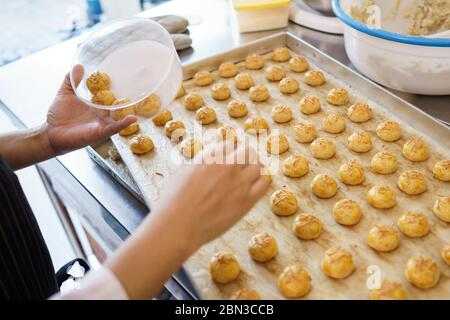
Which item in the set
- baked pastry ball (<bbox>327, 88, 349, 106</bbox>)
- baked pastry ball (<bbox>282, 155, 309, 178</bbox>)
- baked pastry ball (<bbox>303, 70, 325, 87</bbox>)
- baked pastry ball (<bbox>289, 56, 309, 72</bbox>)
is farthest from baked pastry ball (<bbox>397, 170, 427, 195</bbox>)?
baked pastry ball (<bbox>289, 56, 309, 72</bbox>)

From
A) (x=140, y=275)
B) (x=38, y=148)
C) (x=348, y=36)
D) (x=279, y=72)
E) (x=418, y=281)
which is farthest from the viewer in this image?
(x=279, y=72)

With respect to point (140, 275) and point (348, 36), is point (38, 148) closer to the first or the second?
point (140, 275)

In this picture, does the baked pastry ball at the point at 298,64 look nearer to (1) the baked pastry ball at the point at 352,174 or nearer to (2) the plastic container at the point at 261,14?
(2) the plastic container at the point at 261,14

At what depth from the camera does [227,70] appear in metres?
1.72

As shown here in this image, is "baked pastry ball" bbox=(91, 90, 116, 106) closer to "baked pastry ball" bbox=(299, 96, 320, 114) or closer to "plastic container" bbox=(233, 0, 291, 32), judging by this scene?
"baked pastry ball" bbox=(299, 96, 320, 114)

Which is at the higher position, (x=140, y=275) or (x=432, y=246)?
(x=140, y=275)

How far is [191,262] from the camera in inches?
43.6

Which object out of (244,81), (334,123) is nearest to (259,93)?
(244,81)

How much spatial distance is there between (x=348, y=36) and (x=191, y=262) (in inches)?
36.8

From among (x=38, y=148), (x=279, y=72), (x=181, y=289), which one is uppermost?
(x=38, y=148)

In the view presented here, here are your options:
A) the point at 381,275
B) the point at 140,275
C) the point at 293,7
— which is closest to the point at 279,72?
the point at 293,7

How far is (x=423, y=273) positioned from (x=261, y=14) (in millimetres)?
1264

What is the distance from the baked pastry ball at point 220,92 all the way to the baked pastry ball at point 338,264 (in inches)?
30.2

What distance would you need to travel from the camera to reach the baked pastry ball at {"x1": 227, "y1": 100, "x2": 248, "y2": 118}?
5.11ft
